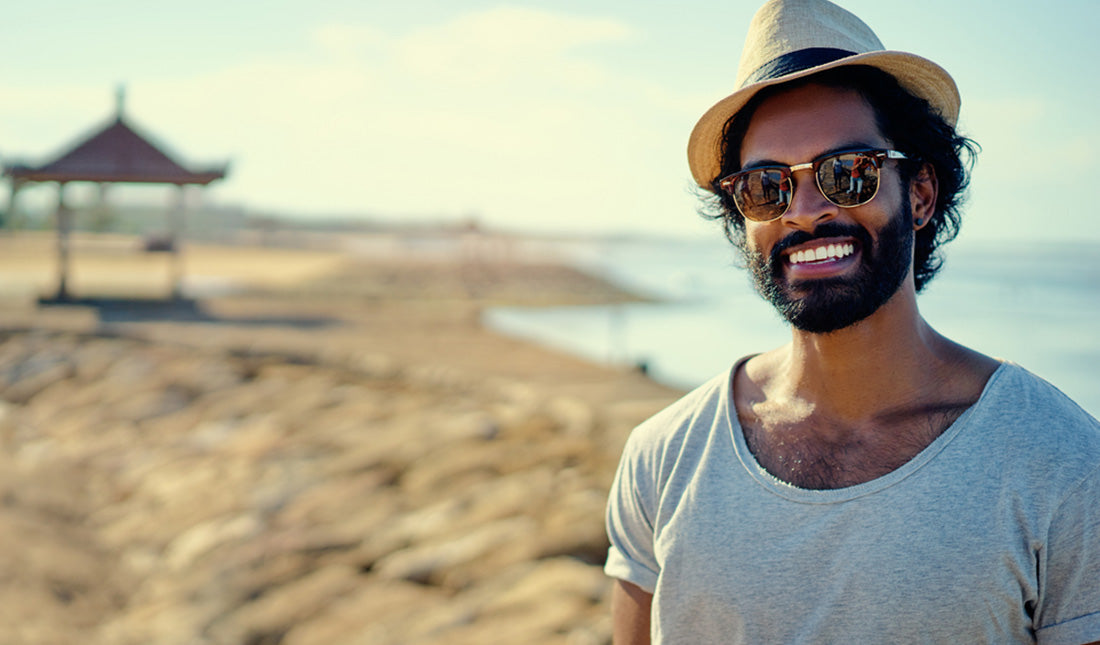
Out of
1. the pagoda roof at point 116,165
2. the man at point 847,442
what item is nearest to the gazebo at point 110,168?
the pagoda roof at point 116,165

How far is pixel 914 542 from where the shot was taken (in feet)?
4.58

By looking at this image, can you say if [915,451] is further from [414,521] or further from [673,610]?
[414,521]

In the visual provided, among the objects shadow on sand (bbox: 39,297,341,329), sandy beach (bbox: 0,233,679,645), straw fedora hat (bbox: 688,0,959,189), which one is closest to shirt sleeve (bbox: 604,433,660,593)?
straw fedora hat (bbox: 688,0,959,189)

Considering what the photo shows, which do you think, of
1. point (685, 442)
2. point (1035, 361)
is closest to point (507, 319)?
point (1035, 361)

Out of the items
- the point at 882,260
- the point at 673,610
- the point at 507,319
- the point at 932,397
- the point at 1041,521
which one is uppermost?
the point at 882,260

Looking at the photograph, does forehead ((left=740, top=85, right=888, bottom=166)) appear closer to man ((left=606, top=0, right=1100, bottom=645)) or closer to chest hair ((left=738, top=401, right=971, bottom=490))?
man ((left=606, top=0, right=1100, bottom=645))

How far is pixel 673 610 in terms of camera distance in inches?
62.7

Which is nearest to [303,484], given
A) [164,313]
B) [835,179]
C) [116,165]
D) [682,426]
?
[682,426]

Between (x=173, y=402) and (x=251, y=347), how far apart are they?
68.0 inches

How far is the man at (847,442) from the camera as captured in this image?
1.37 meters

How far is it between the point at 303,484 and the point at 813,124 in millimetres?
5163

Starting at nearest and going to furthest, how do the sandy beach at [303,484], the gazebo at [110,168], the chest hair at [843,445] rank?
the chest hair at [843,445] < the sandy beach at [303,484] < the gazebo at [110,168]

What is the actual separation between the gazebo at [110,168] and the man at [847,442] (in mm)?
15877

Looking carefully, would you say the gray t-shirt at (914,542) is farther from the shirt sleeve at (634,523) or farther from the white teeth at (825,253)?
the white teeth at (825,253)
